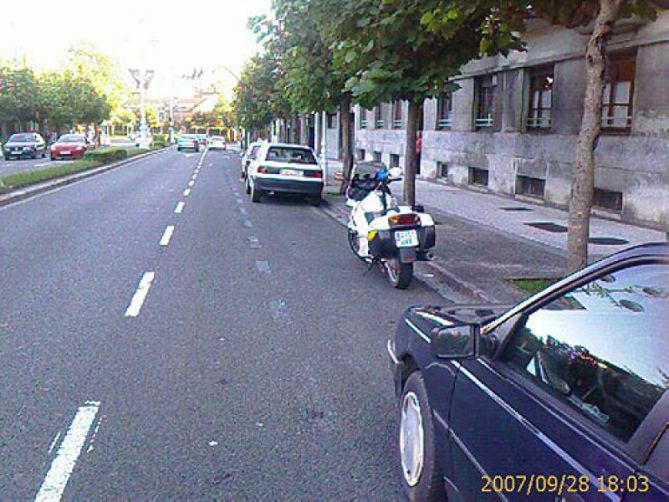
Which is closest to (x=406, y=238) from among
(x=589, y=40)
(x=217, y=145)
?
(x=589, y=40)

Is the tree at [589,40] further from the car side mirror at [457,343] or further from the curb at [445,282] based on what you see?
the car side mirror at [457,343]

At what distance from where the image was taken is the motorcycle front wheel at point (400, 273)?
8.52 metres

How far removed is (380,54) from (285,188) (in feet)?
24.7

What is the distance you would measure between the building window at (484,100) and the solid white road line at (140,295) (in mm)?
14202

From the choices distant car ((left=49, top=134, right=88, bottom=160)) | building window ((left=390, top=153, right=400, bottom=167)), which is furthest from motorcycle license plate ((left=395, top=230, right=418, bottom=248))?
distant car ((left=49, top=134, right=88, bottom=160))

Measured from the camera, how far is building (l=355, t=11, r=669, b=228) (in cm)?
1325

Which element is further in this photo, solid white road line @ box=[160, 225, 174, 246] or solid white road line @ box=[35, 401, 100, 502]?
→ solid white road line @ box=[160, 225, 174, 246]

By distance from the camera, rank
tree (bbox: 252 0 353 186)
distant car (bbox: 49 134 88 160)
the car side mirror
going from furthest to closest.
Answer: distant car (bbox: 49 134 88 160)
tree (bbox: 252 0 353 186)
the car side mirror

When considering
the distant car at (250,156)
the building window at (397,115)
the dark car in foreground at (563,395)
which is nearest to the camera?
the dark car in foreground at (563,395)

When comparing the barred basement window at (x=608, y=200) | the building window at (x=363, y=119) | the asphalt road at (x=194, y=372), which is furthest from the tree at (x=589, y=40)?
the building window at (x=363, y=119)

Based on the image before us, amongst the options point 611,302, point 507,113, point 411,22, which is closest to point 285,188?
point 507,113

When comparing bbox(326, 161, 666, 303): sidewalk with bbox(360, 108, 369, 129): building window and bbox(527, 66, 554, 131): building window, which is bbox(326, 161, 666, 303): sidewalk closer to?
bbox(527, 66, 554, 131): building window

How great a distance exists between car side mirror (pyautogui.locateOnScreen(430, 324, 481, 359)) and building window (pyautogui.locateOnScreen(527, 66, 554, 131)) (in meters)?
15.2

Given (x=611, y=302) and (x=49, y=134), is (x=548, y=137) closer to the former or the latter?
(x=611, y=302)
